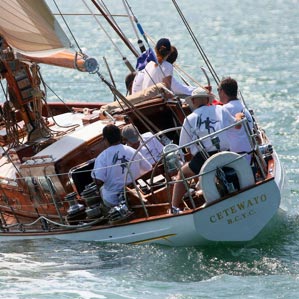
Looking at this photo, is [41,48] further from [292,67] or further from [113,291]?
[292,67]

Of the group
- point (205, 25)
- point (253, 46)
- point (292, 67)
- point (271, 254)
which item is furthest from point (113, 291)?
point (205, 25)

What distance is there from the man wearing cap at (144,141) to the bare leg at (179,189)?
79cm

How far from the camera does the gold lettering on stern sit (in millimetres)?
12102

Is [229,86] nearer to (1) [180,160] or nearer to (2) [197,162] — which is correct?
(2) [197,162]

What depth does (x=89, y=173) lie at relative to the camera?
13.4 m

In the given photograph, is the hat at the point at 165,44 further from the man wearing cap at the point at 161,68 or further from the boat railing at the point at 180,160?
the boat railing at the point at 180,160

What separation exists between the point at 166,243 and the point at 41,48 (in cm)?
310

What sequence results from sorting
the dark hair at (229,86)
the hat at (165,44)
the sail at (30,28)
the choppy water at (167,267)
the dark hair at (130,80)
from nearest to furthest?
the choppy water at (167,267) → the dark hair at (229,86) → the sail at (30,28) → the hat at (165,44) → the dark hair at (130,80)

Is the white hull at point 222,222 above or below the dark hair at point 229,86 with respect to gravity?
below

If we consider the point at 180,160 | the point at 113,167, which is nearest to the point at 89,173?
the point at 113,167

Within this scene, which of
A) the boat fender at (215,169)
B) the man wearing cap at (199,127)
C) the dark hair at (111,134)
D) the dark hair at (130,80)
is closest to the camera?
the boat fender at (215,169)

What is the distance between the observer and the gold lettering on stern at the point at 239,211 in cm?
1210

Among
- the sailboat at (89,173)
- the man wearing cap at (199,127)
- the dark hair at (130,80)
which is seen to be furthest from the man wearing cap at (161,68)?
the man wearing cap at (199,127)

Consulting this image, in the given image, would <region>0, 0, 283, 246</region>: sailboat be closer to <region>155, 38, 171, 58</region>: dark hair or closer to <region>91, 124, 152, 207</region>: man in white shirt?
<region>91, 124, 152, 207</region>: man in white shirt
